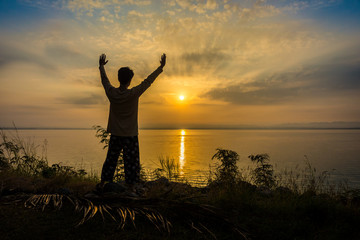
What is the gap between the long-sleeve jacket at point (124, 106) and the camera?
4754 millimetres

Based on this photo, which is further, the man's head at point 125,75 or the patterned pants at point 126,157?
the patterned pants at point 126,157

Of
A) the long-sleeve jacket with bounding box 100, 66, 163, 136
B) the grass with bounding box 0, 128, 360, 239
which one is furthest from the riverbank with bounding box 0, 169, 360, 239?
the long-sleeve jacket with bounding box 100, 66, 163, 136

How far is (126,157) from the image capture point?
5074 mm

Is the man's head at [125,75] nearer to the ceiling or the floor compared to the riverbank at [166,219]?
nearer to the ceiling

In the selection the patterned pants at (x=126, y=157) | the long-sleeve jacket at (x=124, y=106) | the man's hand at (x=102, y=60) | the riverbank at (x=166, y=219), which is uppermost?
the man's hand at (x=102, y=60)

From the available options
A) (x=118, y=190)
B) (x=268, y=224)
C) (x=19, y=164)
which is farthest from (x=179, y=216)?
(x=19, y=164)

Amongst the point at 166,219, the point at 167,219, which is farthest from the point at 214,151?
the point at 166,219

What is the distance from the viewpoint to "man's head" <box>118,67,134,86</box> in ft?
15.8

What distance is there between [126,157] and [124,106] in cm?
116

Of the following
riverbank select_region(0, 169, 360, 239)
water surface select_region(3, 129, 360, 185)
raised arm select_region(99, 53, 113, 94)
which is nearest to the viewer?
riverbank select_region(0, 169, 360, 239)

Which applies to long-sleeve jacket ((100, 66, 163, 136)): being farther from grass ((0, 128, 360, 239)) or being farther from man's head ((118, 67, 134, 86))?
grass ((0, 128, 360, 239))

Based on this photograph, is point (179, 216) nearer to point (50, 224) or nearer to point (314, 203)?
point (50, 224)

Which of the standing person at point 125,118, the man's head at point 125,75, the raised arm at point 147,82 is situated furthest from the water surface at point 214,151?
the raised arm at point 147,82

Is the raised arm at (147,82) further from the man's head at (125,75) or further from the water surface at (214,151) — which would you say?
the water surface at (214,151)
